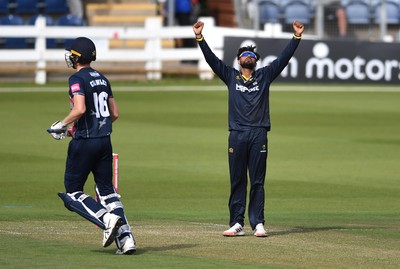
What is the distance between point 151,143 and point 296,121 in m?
5.49

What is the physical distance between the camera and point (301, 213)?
15.8 metres

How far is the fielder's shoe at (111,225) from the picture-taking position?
10781 mm

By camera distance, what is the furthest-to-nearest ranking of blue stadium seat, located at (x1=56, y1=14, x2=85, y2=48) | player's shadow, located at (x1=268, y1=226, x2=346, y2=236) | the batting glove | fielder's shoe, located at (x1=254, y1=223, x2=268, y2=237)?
blue stadium seat, located at (x1=56, y1=14, x2=85, y2=48) < player's shadow, located at (x1=268, y1=226, x2=346, y2=236) < fielder's shoe, located at (x1=254, y1=223, x2=268, y2=237) < the batting glove

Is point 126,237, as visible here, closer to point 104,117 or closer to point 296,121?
point 104,117

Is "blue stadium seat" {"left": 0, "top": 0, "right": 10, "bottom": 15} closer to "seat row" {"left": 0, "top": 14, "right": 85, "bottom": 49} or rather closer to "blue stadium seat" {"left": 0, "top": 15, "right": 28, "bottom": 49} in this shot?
"seat row" {"left": 0, "top": 14, "right": 85, "bottom": 49}

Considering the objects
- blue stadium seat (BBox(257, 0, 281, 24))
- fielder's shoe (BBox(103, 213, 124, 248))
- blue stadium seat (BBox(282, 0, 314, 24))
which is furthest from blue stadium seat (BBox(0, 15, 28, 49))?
fielder's shoe (BBox(103, 213, 124, 248))

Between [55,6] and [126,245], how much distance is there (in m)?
30.2

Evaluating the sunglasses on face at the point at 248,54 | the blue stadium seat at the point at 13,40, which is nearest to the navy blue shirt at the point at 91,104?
the sunglasses on face at the point at 248,54

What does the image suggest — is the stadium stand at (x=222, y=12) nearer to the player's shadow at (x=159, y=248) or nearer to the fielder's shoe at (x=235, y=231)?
the fielder's shoe at (x=235, y=231)

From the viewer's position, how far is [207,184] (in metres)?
18.9

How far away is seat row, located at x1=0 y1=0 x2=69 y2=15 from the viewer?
1578 inches

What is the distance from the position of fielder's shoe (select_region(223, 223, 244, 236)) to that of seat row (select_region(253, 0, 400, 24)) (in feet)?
87.0

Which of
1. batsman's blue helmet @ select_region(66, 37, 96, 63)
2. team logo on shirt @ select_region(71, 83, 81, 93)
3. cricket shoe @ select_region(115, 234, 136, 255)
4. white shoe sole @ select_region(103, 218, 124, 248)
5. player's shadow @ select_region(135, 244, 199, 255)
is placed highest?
batsman's blue helmet @ select_region(66, 37, 96, 63)

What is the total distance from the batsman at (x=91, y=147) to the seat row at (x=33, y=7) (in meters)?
29.6
